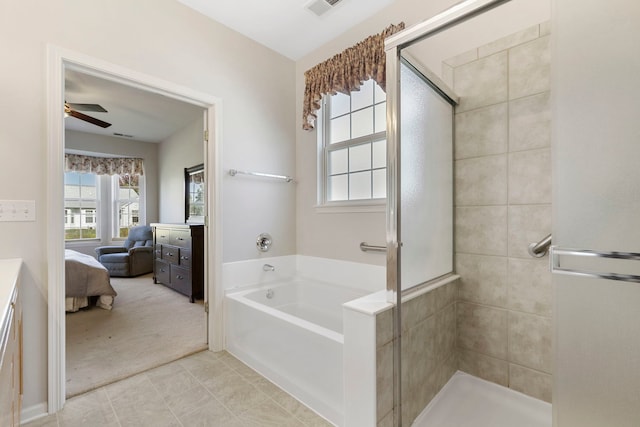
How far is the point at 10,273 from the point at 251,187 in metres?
1.58

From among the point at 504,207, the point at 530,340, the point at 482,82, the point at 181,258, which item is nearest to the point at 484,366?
the point at 530,340

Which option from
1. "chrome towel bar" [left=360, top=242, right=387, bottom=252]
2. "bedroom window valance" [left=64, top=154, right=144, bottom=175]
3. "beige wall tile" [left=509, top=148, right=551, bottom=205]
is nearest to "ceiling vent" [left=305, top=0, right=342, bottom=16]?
"beige wall tile" [left=509, top=148, right=551, bottom=205]

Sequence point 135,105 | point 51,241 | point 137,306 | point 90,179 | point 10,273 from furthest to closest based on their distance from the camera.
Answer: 1. point 90,179
2. point 135,105
3. point 137,306
4. point 51,241
5. point 10,273

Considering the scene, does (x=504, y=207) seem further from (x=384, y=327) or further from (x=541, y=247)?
(x=384, y=327)

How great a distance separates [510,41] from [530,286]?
1398mm

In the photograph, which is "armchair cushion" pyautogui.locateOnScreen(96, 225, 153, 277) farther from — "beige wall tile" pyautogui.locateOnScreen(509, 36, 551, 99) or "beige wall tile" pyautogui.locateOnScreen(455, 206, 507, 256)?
"beige wall tile" pyautogui.locateOnScreen(509, 36, 551, 99)

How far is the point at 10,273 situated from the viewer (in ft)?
3.99

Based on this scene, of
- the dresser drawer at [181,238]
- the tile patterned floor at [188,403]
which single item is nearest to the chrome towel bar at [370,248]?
the tile patterned floor at [188,403]

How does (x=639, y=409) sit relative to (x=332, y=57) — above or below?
below

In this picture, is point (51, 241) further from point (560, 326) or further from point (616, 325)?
point (616, 325)

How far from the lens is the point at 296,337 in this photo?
1.69m

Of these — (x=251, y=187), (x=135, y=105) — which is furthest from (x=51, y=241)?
(x=135, y=105)

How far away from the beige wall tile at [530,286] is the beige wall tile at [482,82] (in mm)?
957

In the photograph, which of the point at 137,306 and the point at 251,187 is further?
the point at 137,306
